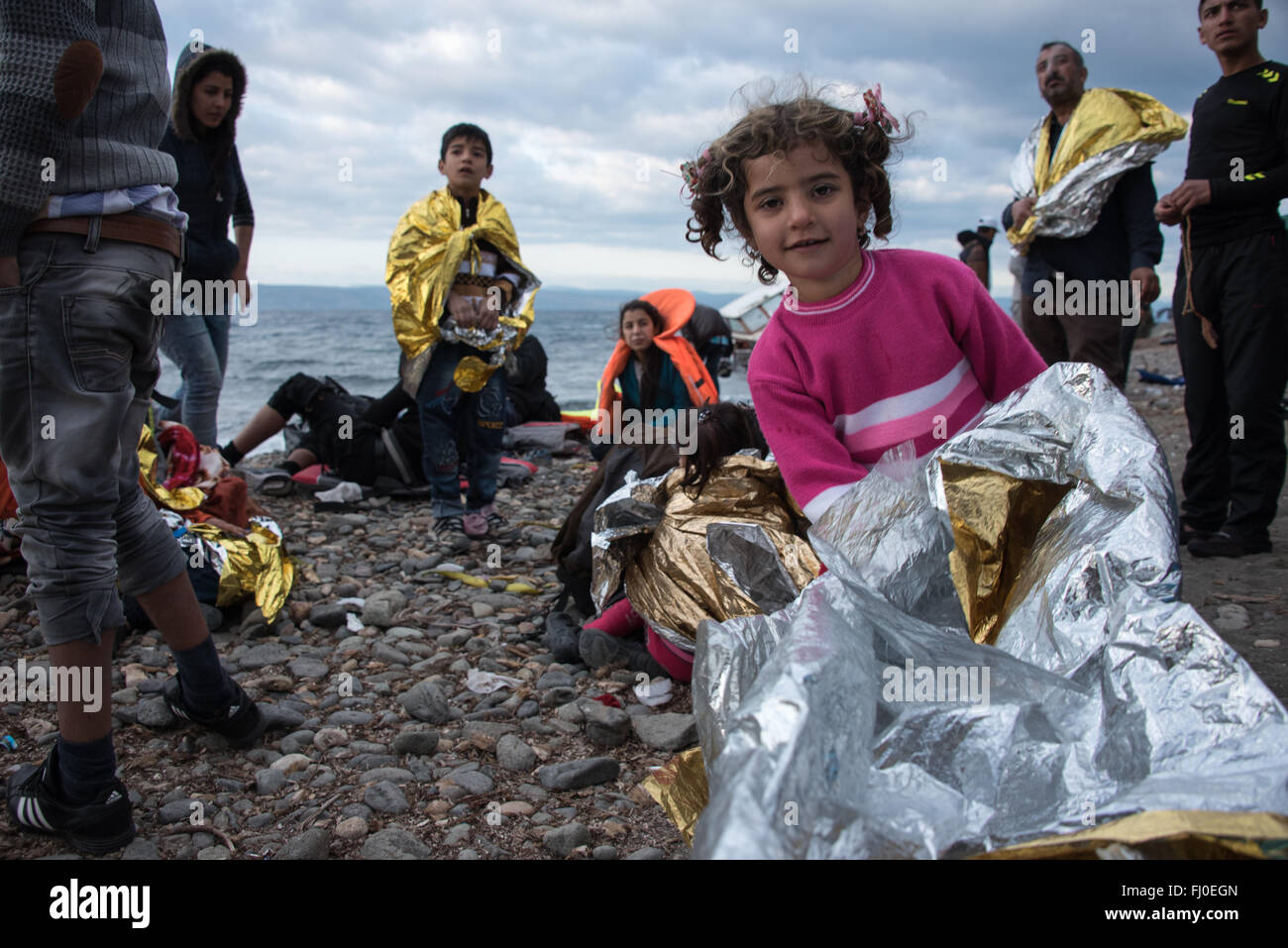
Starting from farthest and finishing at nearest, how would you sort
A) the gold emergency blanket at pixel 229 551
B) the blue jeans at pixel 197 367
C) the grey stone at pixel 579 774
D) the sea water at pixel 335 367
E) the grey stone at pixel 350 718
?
the sea water at pixel 335 367
the blue jeans at pixel 197 367
the gold emergency blanket at pixel 229 551
the grey stone at pixel 350 718
the grey stone at pixel 579 774

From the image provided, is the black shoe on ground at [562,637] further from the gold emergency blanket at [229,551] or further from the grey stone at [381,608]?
the gold emergency blanket at [229,551]

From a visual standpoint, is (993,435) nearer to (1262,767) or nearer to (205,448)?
(1262,767)

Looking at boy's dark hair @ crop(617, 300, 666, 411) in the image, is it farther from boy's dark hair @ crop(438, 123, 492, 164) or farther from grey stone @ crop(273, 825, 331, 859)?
grey stone @ crop(273, 825, 331, 859)

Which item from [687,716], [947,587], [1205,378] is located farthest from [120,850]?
[1205,378]

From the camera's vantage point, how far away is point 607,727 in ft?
8.14

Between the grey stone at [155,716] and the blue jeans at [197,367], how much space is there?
92.4 inches

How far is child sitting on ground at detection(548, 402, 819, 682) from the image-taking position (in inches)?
95.0

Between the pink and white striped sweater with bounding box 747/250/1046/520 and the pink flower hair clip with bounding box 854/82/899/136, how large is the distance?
35 centimetres

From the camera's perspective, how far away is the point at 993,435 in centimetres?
166

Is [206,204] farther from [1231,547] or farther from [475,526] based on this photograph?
[1231,547]

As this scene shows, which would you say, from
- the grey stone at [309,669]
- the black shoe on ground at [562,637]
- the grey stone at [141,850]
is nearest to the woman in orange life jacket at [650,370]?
the black shoe on ground at [562,637]

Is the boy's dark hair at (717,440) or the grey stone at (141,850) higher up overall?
the boy's dark hair at (717,440)

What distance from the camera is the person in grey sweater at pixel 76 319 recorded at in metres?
1.76

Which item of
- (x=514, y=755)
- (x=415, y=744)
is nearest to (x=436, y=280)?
(x=415, y=744)
